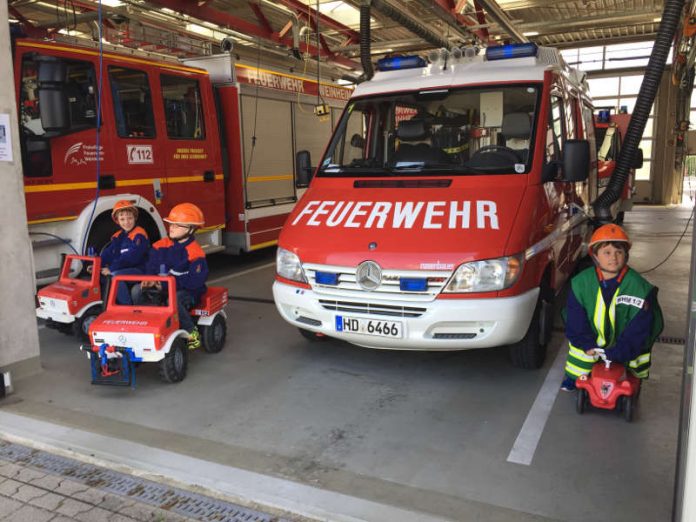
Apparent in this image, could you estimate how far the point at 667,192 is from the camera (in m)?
20.4

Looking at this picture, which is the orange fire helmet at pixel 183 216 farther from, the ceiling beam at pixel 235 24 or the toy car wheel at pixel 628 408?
the ceiling beam at pixel 235 24

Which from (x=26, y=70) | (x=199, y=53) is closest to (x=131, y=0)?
(x=199, y=53)

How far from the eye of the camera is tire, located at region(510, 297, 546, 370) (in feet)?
14.8

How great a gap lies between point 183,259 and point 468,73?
2.84m

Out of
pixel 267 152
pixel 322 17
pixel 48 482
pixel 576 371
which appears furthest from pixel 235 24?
pixel 48 482

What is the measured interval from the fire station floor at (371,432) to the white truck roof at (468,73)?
7.45ft

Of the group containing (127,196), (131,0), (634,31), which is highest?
(634,31)

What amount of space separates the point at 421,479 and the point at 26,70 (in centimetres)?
515

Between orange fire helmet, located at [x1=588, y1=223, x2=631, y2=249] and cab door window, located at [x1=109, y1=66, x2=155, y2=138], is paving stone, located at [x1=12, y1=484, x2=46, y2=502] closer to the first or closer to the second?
orange fire helmet, located at [x1=588, y1=223, x2=631, y2=249]

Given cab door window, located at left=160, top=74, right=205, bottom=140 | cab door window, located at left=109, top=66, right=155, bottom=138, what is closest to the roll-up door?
cab door window, located at left=160, top=74, right=205, bottom=140

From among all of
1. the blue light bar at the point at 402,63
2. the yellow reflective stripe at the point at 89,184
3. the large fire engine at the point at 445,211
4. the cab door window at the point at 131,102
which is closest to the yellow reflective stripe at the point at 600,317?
the large fire engine at the point at 445,211

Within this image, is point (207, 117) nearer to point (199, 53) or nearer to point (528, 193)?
point (199, 53)

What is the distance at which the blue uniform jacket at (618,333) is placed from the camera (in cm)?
373

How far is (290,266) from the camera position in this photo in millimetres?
4500
